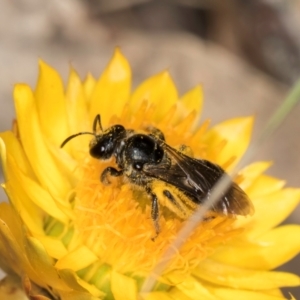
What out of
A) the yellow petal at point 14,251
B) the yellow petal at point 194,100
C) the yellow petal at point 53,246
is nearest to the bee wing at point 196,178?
the yellow petal at point 53,246

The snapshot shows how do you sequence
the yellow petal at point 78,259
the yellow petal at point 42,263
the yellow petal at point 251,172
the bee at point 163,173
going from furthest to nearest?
the yellow petal at point 251,172, the bee at point 163,173, the yellow petal at point 78,259, the yellow petal at point 42,263

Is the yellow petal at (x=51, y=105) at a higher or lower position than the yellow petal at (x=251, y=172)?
lower

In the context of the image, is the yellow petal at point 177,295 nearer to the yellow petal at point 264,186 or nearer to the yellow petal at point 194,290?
the yellow petal at point 194,290

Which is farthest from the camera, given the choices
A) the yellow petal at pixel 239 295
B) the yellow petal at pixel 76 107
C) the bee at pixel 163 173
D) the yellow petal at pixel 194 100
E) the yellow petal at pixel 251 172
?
the yellow petal at pixel 194 100

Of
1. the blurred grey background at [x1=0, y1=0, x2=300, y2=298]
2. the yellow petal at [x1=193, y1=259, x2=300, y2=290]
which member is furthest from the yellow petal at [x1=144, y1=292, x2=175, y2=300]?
the blurred grey background at [x1=0, y1=0, x2=300, y2=298]

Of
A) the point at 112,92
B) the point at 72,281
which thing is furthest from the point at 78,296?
the point at 112,92

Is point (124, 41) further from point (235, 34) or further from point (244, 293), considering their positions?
point (244, 293)

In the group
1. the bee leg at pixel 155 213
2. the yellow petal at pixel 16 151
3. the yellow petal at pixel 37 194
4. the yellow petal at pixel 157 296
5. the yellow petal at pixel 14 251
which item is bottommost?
the yellow petal at pixel 14 251
